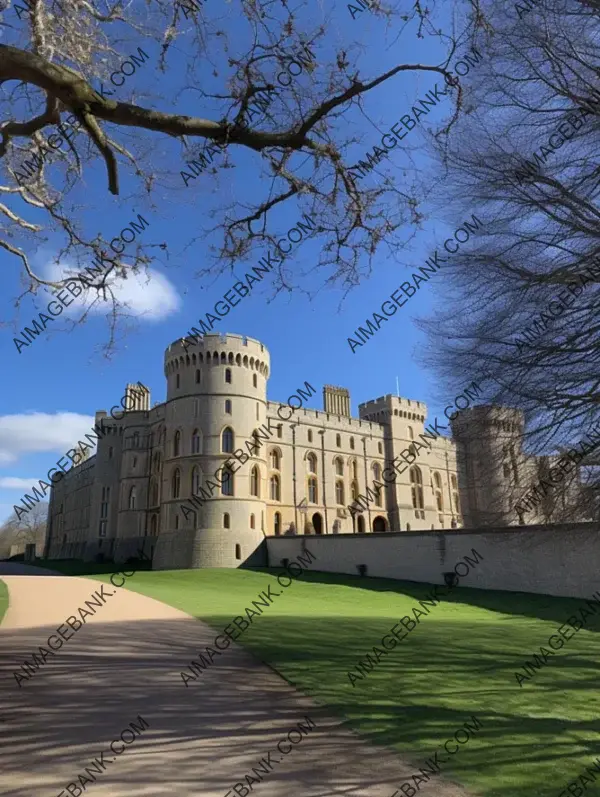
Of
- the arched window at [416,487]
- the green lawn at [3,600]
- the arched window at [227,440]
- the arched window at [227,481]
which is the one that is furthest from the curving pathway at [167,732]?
the arched window at [416,487]

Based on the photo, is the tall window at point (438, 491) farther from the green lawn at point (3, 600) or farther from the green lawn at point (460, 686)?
the green lawn at point (3, 600)

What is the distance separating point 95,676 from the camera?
8000 mm

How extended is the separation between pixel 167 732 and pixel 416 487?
53.8m

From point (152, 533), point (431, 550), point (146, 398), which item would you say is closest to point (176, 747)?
point (431, 550)

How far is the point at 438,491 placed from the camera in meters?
60.6

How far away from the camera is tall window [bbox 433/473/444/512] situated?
60.0 meters

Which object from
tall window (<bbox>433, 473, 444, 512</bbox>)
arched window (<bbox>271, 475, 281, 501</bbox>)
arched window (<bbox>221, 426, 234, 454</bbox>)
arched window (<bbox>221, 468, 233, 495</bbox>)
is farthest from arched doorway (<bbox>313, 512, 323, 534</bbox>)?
tall window (<bbox>433, 473, 444, 512</bbox>)

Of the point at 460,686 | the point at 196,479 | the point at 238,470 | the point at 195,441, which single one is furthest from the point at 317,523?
the point at 460,686

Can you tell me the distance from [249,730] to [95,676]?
3120mm

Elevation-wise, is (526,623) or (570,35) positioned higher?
(570,35)

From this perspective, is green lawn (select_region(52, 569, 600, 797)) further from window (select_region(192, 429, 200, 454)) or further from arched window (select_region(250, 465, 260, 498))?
arched window (select_region(250, 465, 260, 498))

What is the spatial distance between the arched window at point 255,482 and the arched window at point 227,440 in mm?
2283

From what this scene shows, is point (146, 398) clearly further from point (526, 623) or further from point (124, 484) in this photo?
point (526, 623)

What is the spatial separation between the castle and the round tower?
0.08 metres
